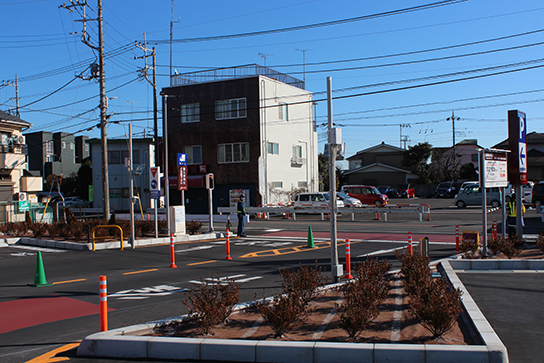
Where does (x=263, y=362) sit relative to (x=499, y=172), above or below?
below

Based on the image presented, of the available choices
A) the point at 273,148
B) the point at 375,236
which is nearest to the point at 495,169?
the point at 375,236

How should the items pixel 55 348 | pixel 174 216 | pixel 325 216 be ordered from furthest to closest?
pixel 325 216 → pixel 174 216 → pixel 55 348

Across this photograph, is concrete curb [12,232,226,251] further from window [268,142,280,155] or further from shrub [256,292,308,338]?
window [268,142,280,155]

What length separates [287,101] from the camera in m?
41.3

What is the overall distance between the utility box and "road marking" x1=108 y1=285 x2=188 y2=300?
404 inches

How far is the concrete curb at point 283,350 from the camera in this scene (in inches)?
191

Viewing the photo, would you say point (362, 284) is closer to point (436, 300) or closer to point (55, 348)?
point (436, 300)

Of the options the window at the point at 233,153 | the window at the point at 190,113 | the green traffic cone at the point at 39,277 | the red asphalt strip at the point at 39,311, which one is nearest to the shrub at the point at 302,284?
the red asphalt strip at the point at 39,311

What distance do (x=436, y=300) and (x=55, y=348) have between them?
4.91 meters

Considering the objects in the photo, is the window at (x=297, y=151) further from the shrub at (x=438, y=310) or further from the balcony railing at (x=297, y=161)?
the shrub at (x=438, y=310)

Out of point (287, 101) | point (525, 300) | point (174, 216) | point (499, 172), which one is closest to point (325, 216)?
point (287, 101)

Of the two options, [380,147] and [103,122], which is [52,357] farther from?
[380,147]

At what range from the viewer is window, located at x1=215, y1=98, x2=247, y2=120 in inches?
1524

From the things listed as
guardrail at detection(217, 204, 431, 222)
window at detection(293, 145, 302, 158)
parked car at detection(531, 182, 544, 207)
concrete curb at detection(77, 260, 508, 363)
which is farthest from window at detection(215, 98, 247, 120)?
concrete curb at detection(77, 260, 508, 363)
